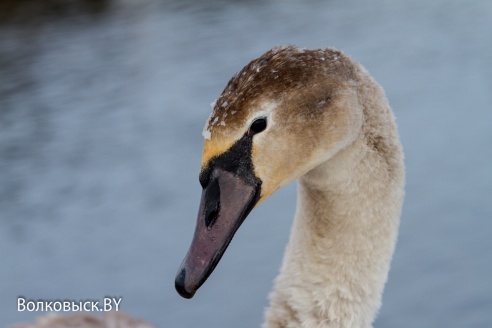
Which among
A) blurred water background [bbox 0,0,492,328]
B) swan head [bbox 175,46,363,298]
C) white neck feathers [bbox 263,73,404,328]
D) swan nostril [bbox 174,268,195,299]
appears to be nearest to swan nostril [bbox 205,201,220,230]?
swan head [bbox 175,46,363,298]

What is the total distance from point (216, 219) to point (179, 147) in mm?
3530

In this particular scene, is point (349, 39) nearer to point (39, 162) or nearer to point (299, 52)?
point (39, 162)

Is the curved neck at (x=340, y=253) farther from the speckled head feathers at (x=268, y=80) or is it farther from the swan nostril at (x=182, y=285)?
the swan nostril at (x=182, y=285)

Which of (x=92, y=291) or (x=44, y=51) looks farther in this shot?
(x=44, y=51)

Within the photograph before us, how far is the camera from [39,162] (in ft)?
18.5

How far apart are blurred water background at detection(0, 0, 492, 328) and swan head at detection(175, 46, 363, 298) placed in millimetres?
2116

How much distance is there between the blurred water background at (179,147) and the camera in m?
4.41

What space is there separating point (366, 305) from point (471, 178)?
2.84 meters

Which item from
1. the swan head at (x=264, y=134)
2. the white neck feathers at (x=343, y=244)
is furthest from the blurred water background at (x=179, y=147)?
the swan head at (x=264, y=134)

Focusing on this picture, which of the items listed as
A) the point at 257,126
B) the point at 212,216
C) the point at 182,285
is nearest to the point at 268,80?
the point at 257,126

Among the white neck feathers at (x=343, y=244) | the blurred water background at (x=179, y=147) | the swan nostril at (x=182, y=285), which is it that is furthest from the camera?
the blurred water background at (x=179, y=147)

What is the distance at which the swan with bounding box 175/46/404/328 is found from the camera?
2.02 m

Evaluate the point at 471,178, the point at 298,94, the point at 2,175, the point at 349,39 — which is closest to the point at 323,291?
the point at 298,94

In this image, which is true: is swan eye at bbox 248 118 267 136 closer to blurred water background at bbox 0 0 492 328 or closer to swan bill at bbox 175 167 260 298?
swan bill at bbox 175 167 260 298
